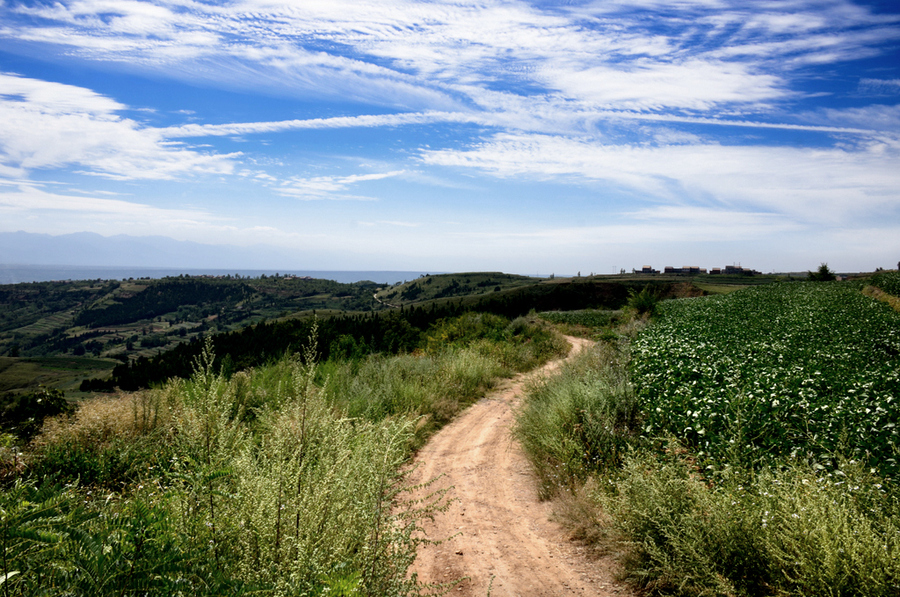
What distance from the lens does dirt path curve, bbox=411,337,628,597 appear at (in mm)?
3977

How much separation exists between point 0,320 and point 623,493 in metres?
242

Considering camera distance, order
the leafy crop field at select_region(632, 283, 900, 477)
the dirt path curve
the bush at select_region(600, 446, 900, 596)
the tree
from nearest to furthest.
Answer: the bush at select_region(600, 446, 900, 596)
the dirt path curve
the leafy crop field at select_region(632, 283, 900, 477)
the tree

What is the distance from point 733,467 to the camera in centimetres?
444

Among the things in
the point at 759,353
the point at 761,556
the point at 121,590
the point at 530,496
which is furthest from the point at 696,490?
the point at 759,353

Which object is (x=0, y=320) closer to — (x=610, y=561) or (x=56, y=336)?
(x=56, y=336)

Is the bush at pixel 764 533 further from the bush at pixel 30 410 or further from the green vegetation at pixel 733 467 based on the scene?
the bush at pixel 30 410

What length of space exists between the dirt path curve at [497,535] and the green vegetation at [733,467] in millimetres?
311

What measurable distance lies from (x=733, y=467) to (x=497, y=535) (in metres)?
2.63

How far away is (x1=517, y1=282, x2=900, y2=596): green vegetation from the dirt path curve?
1.02 feet

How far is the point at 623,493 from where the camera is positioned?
13.9ft

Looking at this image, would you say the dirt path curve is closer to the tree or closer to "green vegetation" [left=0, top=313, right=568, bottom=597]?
"green vegetation" [left=0, top=313, right=568, bottom=597]

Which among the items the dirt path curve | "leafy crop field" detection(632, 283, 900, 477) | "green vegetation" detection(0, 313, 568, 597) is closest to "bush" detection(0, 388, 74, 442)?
"green vegetation" detection(0, 313, 568, 597)

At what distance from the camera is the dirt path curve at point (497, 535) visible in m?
3.98

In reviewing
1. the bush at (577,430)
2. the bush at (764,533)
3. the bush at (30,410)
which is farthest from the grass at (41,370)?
the bush at (764,533)
